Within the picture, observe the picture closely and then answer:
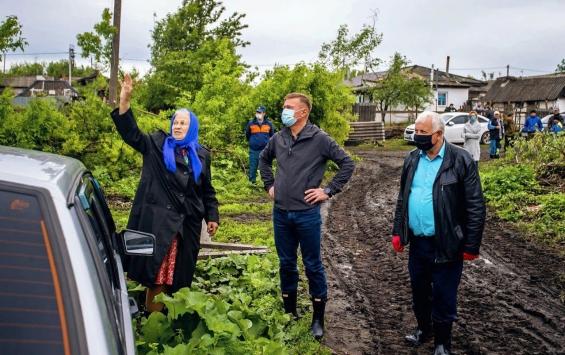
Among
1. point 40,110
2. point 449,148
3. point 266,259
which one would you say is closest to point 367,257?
point 266,259

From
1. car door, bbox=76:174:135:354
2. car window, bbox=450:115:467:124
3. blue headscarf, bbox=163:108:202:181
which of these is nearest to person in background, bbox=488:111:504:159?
car window, bbox=450:115:467:124

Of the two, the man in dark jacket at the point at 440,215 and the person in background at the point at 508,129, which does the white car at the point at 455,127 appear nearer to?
the person in background at the point at 508,129

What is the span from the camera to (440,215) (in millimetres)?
4793

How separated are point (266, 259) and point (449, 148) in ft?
10.2

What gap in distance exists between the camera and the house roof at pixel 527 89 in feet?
189

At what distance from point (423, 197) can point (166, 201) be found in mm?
2005

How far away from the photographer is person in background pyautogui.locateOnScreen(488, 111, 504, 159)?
2111 cm

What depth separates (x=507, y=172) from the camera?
1351 centimetres

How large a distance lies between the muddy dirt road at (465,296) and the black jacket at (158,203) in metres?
1.74

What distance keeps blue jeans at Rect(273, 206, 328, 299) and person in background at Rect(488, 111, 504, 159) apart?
1732 centimetres

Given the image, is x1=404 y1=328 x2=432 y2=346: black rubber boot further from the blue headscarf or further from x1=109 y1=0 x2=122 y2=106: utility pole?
x1=109 y1=0 x2=122 y2=106: utility pole

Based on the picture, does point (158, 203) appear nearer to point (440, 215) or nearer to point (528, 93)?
point (440, 215)

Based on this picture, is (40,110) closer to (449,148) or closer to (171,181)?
(171,181)

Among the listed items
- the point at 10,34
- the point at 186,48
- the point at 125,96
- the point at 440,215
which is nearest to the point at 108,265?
the point at 125,96
